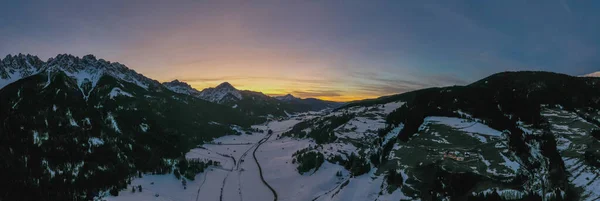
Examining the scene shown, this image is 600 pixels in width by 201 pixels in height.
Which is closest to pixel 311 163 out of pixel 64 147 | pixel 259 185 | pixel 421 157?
pixel 259 185

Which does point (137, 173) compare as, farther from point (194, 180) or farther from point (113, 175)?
point (194, 180)

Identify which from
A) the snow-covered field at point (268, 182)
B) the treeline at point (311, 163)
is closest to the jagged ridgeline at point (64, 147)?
the snow-covered field at point (268, 182)

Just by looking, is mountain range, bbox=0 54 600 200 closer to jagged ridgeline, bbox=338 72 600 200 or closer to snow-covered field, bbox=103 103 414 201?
jagged ridgeline, bbox=338 72 600 200

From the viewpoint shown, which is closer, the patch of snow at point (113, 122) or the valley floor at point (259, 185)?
the valley floor at point (259, 185)

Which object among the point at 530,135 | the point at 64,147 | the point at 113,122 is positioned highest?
the point at 530,135

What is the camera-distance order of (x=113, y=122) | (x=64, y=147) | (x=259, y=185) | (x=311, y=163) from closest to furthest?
(x=259, y=185), (x=311, y=163), (x=64, y=147), (x=113, y=122)

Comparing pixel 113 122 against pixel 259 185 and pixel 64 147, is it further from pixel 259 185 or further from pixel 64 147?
pixel 259 185

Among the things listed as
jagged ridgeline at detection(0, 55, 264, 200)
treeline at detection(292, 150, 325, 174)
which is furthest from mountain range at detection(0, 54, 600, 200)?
jagged ridgeline at detection(0, 55, 264, 200)

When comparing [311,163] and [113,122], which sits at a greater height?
[113,122]

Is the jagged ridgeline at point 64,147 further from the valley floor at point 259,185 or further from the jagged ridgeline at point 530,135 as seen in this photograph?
the jagged ridgeline at point 530,135

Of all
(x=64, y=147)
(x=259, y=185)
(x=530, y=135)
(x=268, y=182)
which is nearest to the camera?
(x=530, y=135)

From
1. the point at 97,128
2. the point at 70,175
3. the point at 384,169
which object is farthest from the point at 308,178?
the point at 97,128
